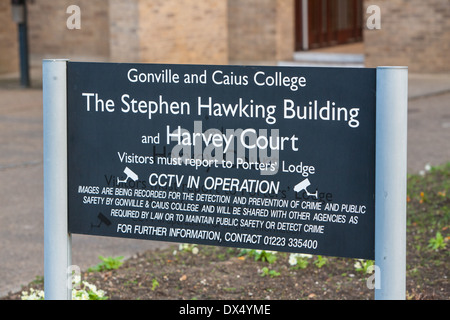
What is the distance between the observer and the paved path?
6.15 m

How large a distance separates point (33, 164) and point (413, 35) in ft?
37.5

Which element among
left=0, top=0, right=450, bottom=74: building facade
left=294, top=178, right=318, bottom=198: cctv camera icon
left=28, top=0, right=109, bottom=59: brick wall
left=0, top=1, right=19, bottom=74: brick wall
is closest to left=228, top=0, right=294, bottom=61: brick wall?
left=0, top=0, right=450, bottom=74: building facade

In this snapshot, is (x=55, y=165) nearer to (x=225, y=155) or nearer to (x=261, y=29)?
(x=225, y=155)

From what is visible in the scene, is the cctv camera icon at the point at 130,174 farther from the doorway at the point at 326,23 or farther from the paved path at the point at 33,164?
the doorway at the point at 326,23

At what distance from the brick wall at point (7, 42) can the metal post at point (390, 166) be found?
60.9 ft

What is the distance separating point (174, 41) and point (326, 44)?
553 centimetres

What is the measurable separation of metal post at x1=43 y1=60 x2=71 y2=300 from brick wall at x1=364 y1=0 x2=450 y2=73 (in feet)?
53.0

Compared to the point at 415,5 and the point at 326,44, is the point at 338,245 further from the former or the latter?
the point at 326,44

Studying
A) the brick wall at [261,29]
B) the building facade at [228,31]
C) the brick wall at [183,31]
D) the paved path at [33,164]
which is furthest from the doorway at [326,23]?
the paved path at [33,164]

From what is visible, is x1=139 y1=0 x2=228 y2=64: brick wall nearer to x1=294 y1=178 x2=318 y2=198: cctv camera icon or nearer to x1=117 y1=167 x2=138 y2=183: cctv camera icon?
x1=117 y1=167 x2=138 y2=183: cctv camera icon

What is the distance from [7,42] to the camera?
20.7 meters

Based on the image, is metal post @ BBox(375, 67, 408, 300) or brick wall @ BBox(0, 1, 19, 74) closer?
metal post @ BBox(375, 67, 408, 300)
